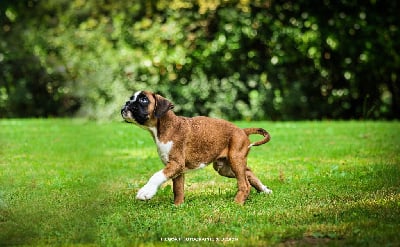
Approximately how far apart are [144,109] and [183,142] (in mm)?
447

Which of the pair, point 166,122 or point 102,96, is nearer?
Answer: point 166,122

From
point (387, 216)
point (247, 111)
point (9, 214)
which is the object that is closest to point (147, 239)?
point (9, 214)

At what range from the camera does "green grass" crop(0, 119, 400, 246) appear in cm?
449

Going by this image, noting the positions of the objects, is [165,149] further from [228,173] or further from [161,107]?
[228,173]

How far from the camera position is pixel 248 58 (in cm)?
1538

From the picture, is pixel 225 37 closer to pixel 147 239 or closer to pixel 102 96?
pixel 102 96

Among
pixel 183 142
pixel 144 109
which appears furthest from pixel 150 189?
pixel 144 109

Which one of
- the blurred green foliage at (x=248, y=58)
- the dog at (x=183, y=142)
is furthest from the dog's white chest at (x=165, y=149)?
the blurred green foliage at (x=248, y=58)

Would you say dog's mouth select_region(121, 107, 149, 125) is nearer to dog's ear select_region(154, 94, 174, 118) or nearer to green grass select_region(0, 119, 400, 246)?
dog's ear select_region(154, 94, 174, 118)

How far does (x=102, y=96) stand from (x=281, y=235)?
1133 centimetres

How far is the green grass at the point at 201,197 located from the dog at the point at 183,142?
0.80 feet

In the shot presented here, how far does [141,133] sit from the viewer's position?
40.1ft

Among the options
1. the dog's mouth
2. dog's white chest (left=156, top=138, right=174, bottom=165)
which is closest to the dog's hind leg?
dog's white chest (left=156, top=138, right=174, bottom=165)

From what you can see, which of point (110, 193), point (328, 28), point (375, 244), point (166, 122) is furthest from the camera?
point (328, 28)
